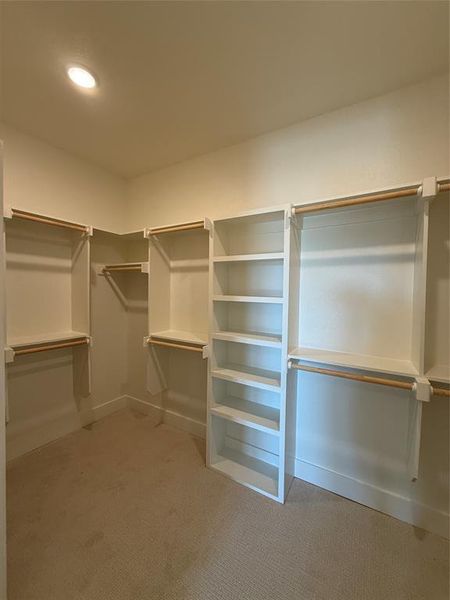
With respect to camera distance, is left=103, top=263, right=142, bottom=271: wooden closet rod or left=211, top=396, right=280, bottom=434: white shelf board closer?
left=211, top=396, right=280, bottom=434: white shelf board

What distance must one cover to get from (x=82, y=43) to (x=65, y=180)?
50.3 inches

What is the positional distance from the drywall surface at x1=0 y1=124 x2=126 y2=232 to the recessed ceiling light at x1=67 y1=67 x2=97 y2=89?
886mm

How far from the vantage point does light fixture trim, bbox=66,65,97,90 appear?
1418mm

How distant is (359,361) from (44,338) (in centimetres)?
239

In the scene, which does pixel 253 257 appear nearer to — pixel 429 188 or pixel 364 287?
pixel 364 287

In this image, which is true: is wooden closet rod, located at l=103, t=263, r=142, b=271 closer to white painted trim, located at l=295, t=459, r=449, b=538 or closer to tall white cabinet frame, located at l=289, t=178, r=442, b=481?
tall white cabinet frame, located at l=289, t=178, r=442, b=481

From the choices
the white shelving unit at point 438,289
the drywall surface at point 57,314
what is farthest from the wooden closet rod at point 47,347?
the white shelving unit at point 438,289

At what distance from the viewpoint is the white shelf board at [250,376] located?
1.72 m

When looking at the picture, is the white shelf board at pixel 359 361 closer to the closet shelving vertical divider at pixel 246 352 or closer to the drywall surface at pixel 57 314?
the closet shelving vertical divider at pixel 246 352

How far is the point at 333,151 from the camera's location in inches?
67.9

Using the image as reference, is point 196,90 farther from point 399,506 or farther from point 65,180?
point 399,506

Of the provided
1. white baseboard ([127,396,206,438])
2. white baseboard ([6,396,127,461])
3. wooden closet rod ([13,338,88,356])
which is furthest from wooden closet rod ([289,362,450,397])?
white baseboard ([6,396,127,461])

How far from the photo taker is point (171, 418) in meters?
2.57

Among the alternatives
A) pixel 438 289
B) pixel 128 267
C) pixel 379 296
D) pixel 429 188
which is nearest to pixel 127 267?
pixel 128 267
